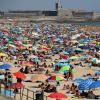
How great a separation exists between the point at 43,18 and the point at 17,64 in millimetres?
105769

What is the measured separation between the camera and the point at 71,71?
75.6ft

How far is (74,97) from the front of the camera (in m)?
18.3

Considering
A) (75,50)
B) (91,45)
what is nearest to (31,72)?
(75,50)

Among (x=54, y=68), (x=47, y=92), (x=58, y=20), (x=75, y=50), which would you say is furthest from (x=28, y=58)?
(x=58, y=20)

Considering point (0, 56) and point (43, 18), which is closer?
point (0, 56)

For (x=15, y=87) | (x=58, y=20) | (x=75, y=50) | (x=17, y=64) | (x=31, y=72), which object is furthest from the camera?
(x=58, y=20)

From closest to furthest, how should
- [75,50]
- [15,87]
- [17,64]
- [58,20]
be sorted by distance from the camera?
[15,87]
[17,64]
[75,50]
[58,20]

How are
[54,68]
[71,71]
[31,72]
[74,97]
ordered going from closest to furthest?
[74,97], [71,71], [31,72], [54,68]

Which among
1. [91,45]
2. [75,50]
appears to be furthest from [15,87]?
[91,45]

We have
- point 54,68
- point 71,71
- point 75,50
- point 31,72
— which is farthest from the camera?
point 75,50

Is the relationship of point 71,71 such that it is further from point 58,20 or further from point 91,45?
point 58,20

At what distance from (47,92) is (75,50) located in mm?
17748

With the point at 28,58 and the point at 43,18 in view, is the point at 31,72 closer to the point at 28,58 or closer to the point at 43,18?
the point at 28,58

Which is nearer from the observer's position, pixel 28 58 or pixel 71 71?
pixel 71 71
